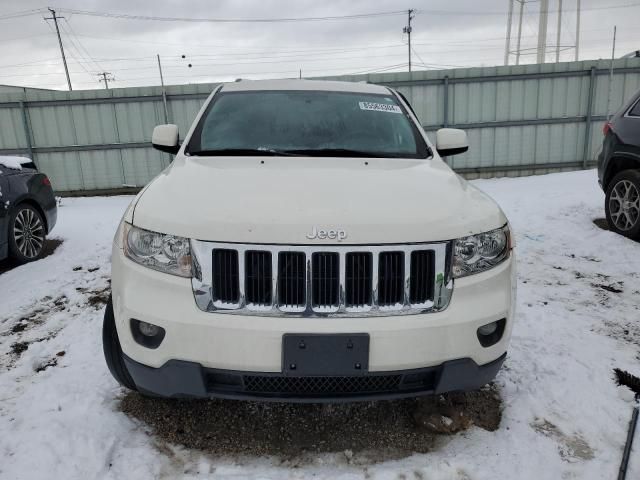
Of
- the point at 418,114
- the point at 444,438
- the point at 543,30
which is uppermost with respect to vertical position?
the point at 543,30

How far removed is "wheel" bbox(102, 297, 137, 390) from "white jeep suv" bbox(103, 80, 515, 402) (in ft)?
0.05

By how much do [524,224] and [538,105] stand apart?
26.5 ft

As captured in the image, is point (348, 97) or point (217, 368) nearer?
point (217, 368)

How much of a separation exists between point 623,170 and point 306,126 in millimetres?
4490

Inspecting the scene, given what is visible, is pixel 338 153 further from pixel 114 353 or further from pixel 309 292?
pixel 114 353

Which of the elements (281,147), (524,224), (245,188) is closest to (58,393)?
(245,188)

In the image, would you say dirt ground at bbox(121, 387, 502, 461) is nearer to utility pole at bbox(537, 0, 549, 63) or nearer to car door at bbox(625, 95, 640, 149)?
car door at bbox(625, 95, 640, 149)

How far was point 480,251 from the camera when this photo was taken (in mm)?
2062

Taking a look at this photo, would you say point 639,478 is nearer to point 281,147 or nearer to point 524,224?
point 281,147

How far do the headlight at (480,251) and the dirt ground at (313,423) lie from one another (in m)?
0.83

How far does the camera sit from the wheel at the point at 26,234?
5.09 m

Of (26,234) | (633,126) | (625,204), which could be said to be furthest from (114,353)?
(633,126)

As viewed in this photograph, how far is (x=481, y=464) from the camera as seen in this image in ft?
6.88

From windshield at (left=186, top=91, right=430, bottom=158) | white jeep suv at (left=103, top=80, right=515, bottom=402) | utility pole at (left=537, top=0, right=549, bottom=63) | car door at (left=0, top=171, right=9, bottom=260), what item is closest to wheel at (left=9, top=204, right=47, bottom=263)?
car door at (left=0, top=171, right=9, bottom=260)
